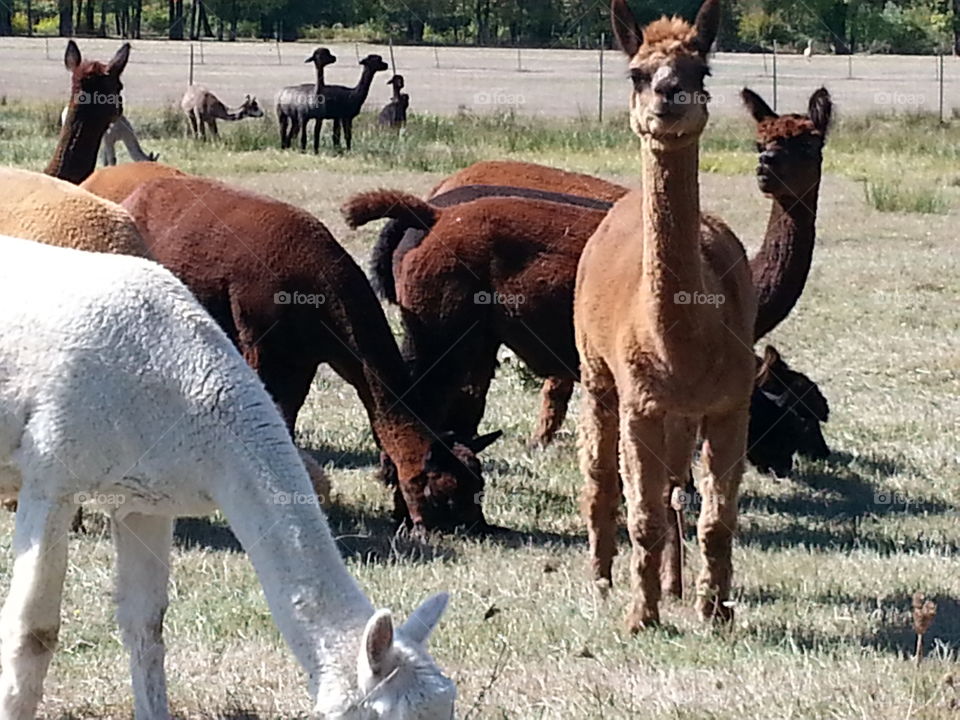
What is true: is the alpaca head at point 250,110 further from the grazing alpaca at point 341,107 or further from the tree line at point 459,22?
the tree line at point 459,22

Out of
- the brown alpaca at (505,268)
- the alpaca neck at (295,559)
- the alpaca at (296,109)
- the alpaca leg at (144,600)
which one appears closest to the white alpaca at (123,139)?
the alpaca at (296,109)

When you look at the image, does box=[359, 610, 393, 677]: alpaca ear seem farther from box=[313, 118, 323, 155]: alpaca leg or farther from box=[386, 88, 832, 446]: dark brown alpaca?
box=[313, 118, 323, 155]: alpaca leg

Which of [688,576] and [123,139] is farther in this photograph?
[123,139]

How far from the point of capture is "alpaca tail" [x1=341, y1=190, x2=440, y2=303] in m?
8.88

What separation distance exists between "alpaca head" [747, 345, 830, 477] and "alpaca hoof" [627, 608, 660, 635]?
10.3 feet

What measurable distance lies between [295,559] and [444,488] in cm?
369

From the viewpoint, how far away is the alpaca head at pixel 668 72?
5.98 m

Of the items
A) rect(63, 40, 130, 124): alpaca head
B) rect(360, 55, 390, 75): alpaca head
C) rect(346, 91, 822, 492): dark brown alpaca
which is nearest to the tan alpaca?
rect(346, 91, 822, 492): dark brown alpaca

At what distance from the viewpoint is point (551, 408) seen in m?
10.2

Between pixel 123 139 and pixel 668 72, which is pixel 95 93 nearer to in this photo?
pixel 668 72

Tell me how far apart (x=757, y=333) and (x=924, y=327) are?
16.6 feet

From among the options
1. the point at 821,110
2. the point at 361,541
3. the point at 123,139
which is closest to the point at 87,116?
the point at 361,541

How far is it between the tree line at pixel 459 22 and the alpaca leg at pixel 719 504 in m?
45.7

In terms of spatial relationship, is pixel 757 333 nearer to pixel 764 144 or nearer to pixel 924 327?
pixel 764 144
